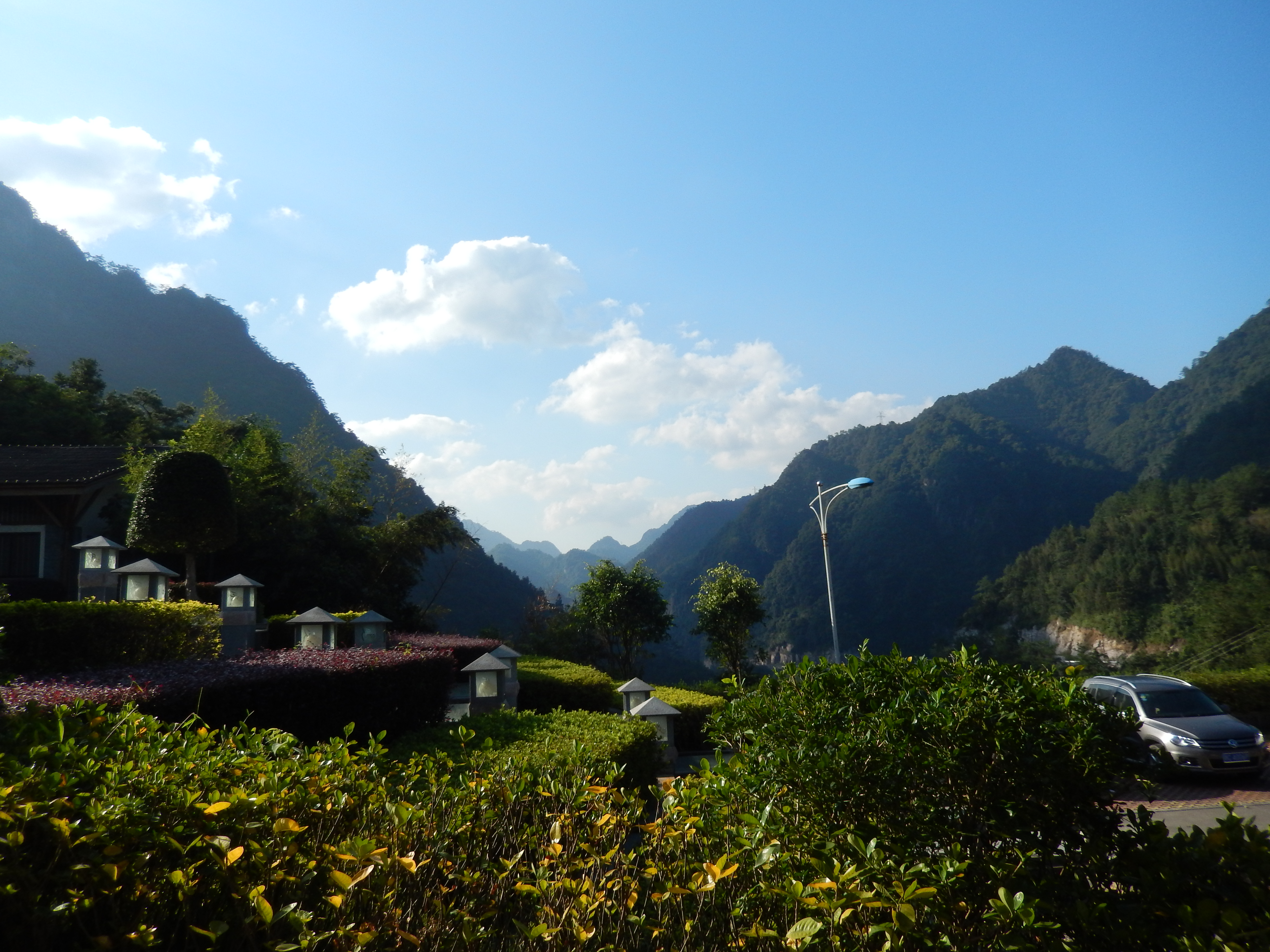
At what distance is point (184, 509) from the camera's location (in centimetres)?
1536

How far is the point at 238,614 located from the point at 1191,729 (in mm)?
16144

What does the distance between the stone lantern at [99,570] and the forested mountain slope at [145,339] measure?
181 ft

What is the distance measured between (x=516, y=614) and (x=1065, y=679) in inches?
2659

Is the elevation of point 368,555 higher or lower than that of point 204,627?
Answer: higher

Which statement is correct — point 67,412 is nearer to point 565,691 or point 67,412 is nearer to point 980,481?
point 565,691

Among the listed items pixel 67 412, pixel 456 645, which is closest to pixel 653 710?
pixel 456 645

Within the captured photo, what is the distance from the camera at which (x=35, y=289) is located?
261ft

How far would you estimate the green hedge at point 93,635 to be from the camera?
909 cm

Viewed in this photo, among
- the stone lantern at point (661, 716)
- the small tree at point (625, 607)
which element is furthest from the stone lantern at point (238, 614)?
the small tree at point (625, 607)

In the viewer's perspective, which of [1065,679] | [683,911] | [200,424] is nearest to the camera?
[683,911]

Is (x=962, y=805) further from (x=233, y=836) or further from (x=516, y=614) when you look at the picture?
(x=516, y=614)

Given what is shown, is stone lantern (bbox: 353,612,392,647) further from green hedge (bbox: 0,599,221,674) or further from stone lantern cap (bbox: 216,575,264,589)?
green hedge (bbox: 0,599,221,674)

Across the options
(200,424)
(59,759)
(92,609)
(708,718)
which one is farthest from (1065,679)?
(200,424)

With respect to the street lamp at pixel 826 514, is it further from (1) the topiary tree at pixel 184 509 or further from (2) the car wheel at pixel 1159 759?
(1) the topiary tree at pixel 184 509
